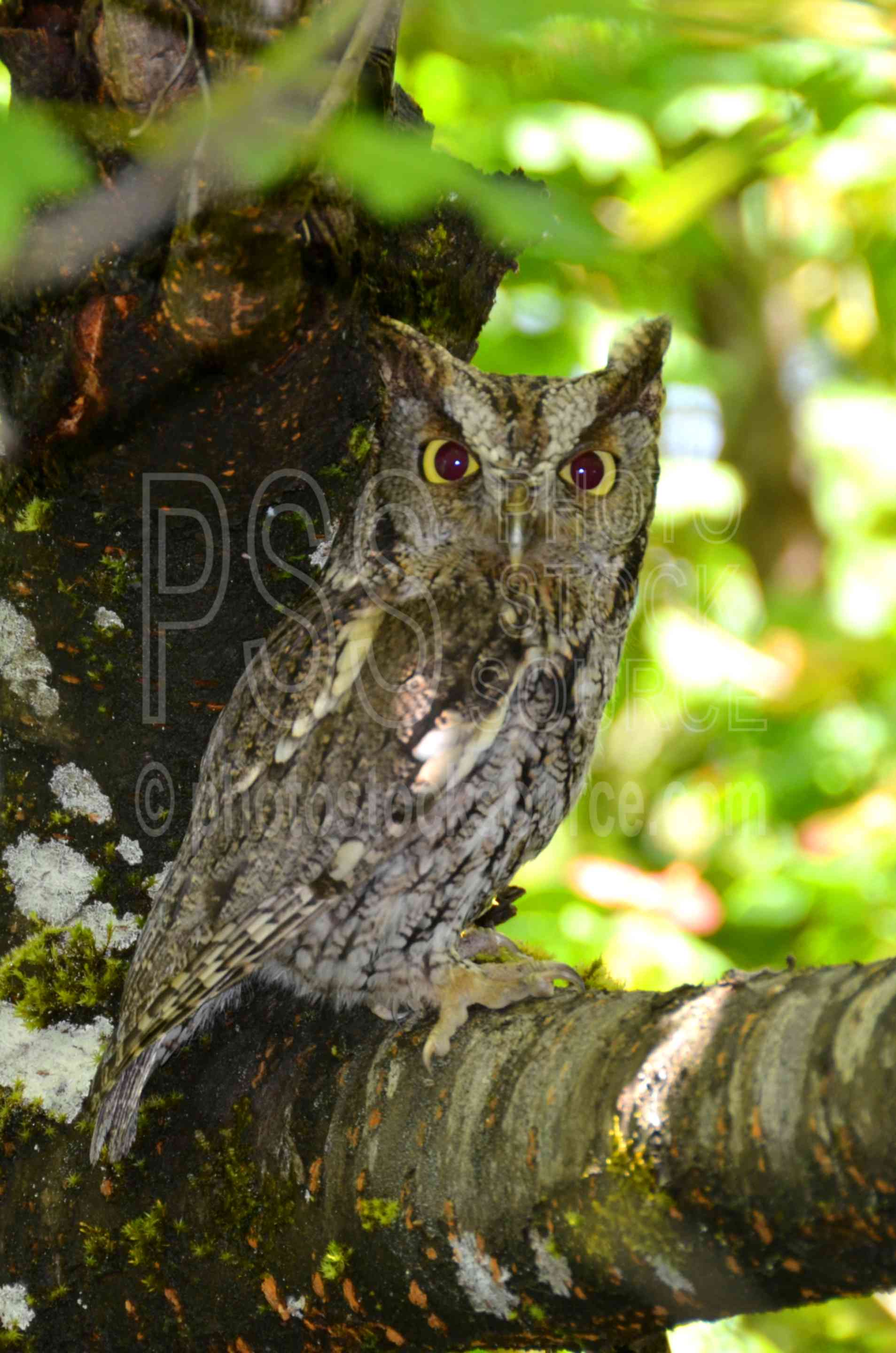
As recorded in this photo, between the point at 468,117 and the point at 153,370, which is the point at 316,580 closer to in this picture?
the point at 153,370

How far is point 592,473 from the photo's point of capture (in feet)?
6.88

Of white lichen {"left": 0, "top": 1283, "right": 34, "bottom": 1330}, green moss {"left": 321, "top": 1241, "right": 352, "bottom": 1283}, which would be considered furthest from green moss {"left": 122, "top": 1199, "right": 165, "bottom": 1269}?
green moss {"left": 321, "top": 1241, "right": 352, "bottom": 1283}

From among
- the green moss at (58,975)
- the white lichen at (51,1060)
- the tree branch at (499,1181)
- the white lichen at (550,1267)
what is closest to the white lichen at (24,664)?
the green moss at (58,975)

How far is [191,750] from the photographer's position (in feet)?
6.31

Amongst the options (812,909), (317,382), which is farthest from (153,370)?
(812,909)

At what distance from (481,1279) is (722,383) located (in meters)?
4.15

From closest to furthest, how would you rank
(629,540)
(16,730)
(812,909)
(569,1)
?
(569,1), (16,730), (629,540), (812,909)

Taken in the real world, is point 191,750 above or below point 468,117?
below

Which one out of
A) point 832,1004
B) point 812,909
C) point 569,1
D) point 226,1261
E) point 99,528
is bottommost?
point 226,1261

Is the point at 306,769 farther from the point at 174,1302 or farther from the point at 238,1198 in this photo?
the point at 174,1302

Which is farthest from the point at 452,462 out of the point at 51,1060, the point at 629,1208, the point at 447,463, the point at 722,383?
the point at 722,383

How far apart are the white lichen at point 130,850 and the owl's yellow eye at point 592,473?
2.96ft

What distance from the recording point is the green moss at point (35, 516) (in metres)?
1.75

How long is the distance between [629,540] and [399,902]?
2.51 feet
